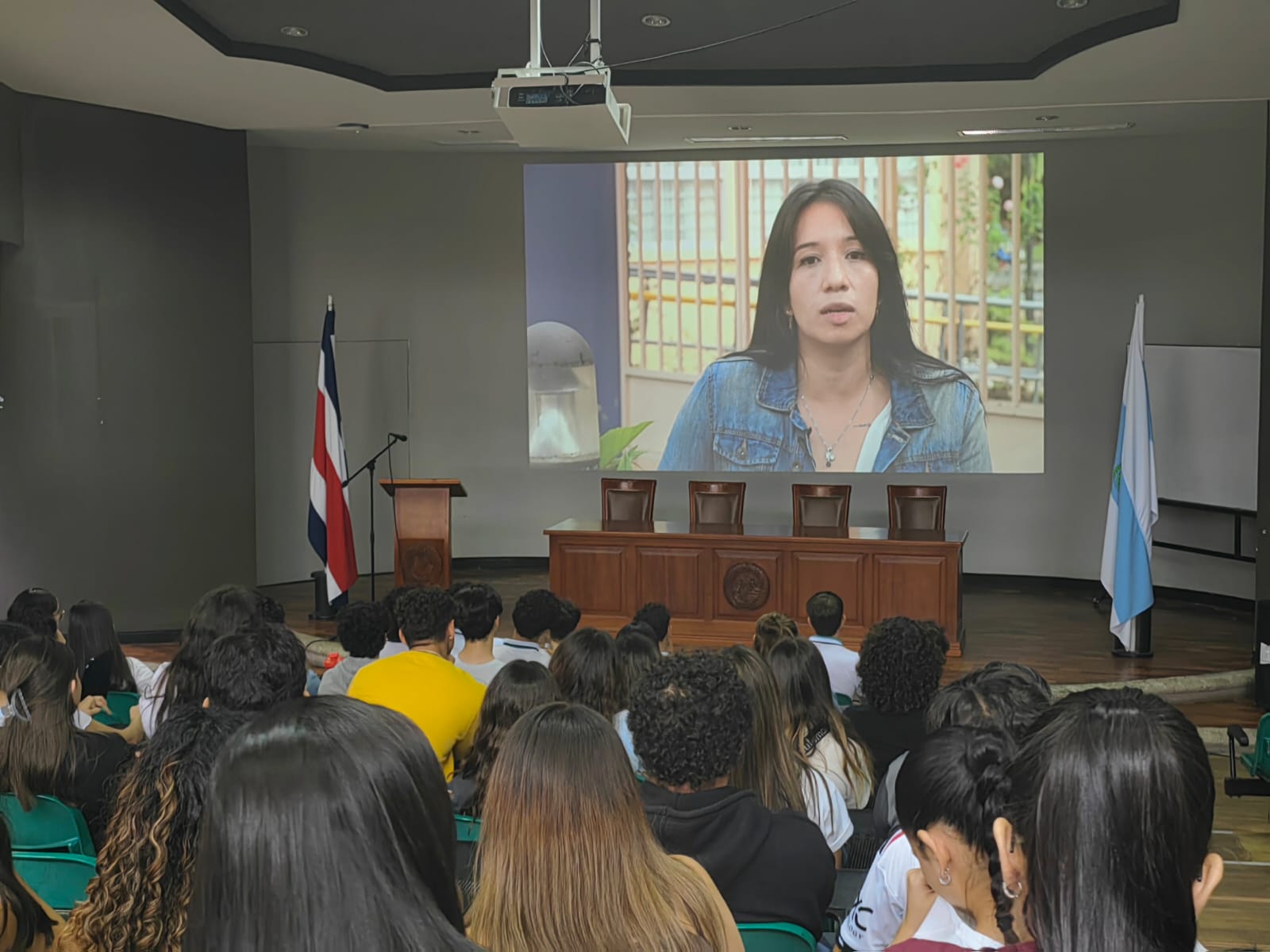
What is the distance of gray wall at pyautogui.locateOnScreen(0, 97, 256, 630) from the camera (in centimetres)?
798

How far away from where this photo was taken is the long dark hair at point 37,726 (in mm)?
2762

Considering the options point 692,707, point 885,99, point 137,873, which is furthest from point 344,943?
point 885,99

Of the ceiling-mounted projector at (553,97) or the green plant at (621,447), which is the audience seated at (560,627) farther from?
the green plant at (621,447)

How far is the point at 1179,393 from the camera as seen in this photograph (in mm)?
9820

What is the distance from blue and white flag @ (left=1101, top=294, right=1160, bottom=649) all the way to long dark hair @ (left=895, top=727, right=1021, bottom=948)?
21.1 ft

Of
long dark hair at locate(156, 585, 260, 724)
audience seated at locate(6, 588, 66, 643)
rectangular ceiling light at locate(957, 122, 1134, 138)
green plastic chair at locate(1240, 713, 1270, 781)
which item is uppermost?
rectangular ceiling light at locate(957, 122, 1134, 138)

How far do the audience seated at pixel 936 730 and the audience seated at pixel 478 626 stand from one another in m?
1.56

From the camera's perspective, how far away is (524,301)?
11180 mm

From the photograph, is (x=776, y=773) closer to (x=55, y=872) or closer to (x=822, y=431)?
(x=55, y=872)

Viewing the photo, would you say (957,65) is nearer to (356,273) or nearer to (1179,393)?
(1179,393)

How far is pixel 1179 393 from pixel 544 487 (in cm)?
550

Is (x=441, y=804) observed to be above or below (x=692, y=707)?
above

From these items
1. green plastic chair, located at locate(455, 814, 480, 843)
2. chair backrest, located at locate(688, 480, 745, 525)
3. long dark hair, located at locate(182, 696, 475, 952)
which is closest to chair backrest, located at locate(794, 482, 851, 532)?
chair backrest, located at locate(688, 480, 745, 525)

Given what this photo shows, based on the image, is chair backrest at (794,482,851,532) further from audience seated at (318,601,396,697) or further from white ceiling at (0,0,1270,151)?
audience seated at (318,601,396,697)
